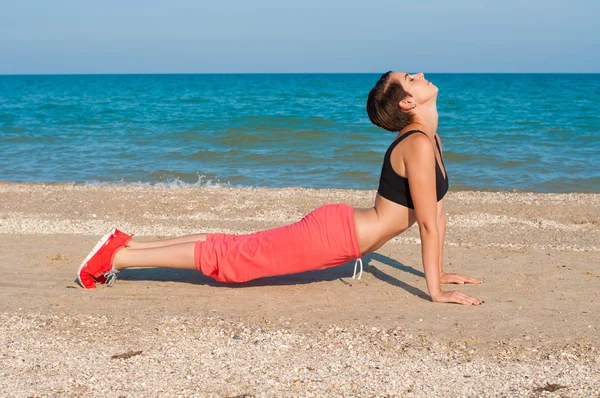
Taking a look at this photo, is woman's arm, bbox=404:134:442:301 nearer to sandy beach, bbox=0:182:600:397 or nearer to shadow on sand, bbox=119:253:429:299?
sandy beach, bbox=0:182:600:397

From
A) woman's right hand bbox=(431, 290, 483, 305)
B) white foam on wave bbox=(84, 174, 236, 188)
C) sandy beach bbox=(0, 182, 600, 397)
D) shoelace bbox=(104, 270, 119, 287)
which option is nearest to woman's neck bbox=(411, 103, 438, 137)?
woman's right hand bbox=(431, 290, 483, 305)

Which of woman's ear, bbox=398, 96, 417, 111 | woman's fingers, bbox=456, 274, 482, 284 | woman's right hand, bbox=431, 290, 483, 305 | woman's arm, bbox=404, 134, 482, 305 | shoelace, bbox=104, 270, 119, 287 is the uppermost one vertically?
woman's ear, bbox=398, 96, 417, 111

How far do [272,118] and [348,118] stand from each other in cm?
296

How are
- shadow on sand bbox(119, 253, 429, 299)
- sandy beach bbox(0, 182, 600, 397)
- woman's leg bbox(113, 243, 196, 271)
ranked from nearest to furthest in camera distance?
sandy beach bbox(0, 182, 600, 397) < woman's leg bbox(113, 243, 196, 271) < shadow on sand bbox(119, 253, 429, 299)

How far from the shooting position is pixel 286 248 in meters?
4.91

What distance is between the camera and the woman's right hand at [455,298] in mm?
4840

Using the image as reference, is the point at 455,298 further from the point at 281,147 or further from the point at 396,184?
the point at 281,147

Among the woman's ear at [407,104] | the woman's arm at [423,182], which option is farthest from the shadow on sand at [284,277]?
the woman's ear at [407,104]

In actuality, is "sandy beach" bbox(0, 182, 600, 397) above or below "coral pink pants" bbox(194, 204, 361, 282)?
below

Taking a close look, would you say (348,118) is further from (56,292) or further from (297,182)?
(56,292)

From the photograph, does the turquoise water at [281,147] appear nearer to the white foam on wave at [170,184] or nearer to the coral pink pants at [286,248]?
the white foam on wave at [170,184]

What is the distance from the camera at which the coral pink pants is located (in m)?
4.87

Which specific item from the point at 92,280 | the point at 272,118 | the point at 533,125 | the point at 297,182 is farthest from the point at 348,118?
the point at 92,280

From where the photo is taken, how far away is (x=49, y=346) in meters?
4.18
